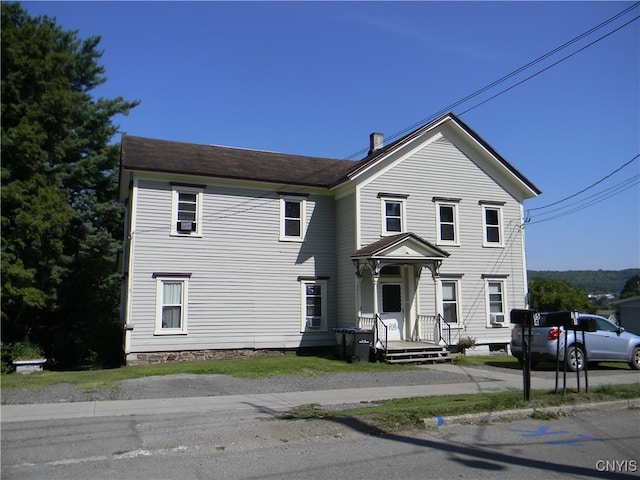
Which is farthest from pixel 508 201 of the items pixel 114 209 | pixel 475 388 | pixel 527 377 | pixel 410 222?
pixel 114 209

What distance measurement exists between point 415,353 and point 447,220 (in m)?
6.33

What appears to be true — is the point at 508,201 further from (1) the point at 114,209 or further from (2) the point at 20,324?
(2) the point at 20,324

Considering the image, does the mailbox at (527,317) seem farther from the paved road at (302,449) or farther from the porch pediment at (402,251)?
the porch pediment at (402,251)

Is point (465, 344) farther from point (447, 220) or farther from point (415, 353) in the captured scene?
point (447, 220)

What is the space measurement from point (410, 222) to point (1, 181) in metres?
15.4

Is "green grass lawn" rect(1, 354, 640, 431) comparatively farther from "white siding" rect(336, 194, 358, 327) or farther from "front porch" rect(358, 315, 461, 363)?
"white siding" rect(336, 194, 358, 327)

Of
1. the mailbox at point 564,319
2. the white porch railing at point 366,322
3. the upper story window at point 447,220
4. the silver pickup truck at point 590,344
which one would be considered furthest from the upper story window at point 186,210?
the mailbox at point 564,319

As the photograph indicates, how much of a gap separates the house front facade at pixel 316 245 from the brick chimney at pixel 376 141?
273 centimetres

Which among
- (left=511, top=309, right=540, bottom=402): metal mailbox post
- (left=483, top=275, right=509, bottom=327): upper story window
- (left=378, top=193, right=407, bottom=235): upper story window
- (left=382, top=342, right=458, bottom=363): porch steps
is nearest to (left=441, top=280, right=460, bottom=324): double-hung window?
(left=483, top=275, right=509, bottom=327): upper story window

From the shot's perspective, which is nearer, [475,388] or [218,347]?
[475,388]

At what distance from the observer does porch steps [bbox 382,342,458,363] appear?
59.3 ft

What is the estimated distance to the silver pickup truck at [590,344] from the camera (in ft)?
50.1

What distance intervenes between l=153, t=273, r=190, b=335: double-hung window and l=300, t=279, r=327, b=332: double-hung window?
4.54m

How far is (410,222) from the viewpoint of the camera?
21.2 meters
